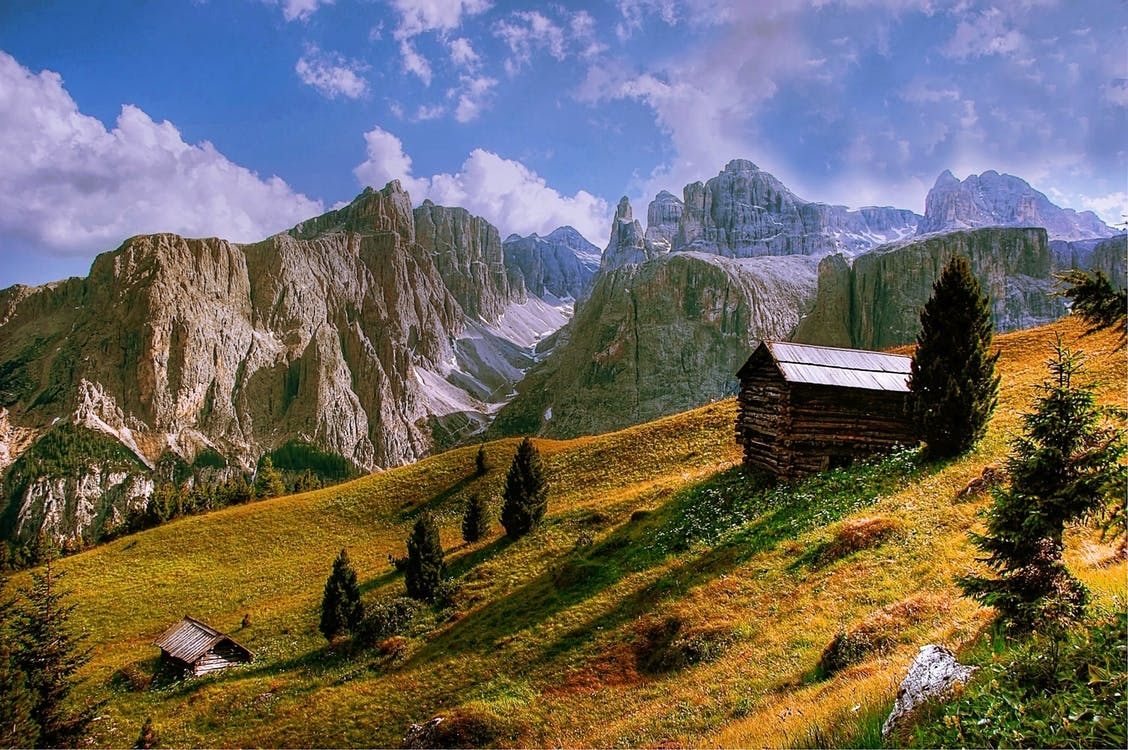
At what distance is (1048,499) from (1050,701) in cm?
472

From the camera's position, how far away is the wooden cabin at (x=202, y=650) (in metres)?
29.5

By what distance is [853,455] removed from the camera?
28.1 metres

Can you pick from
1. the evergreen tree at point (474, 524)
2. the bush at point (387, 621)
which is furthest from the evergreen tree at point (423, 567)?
the evergreen tree at point (474, 524)

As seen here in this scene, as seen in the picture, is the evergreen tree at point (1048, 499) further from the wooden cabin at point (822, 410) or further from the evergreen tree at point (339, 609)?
the evergreen tree at point (339, 609)

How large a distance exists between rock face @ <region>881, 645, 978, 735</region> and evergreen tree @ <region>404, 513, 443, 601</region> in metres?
25.4

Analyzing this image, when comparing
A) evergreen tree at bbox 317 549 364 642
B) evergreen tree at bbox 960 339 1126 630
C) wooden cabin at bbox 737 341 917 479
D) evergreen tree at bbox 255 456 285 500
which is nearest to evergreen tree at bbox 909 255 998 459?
wooden cabin at bbox 737 341 917 479

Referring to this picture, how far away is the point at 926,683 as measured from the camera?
748 cm

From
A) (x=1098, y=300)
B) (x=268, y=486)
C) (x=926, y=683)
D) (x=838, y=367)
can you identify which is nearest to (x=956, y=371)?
(x=838, y=367)

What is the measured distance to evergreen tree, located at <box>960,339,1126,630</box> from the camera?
8859 millimetres

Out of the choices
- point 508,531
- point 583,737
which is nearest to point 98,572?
point 508,531

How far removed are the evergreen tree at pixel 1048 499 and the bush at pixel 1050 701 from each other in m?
1.99

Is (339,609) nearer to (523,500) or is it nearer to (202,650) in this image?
(202,650)

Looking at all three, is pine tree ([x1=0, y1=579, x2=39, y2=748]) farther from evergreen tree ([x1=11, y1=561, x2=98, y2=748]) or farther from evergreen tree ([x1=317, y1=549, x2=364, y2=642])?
evergreen tree ([x1=317, y1=549, x2=364, y2=642])

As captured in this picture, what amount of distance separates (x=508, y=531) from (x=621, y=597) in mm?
14110
